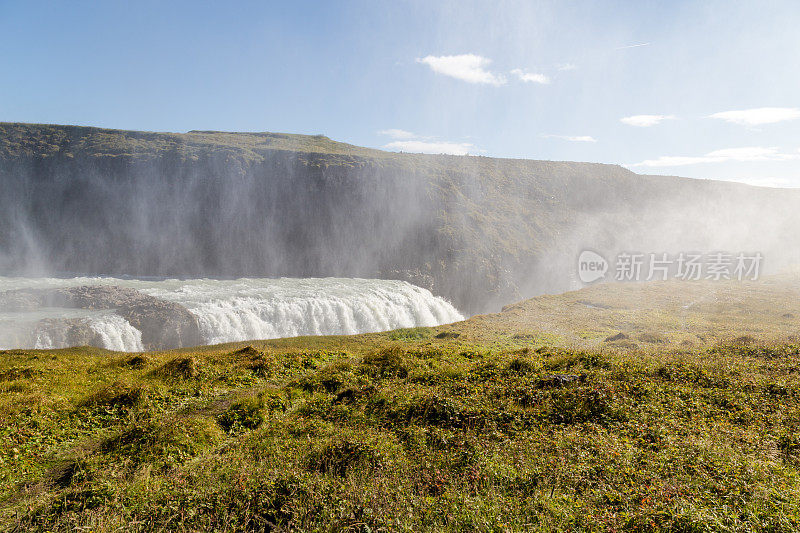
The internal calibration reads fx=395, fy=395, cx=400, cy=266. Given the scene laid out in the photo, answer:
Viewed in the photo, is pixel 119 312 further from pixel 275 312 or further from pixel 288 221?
pixel 288 221

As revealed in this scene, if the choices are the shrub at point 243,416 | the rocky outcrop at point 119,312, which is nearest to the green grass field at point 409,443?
the shrub at point 243,416

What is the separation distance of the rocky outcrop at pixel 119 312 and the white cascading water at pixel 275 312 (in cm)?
66

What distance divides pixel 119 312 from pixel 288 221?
48.5m

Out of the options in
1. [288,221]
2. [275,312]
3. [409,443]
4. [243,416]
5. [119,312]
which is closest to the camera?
[409,443]

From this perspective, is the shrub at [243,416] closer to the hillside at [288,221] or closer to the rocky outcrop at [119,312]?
the rocky outcrop at [119,312]

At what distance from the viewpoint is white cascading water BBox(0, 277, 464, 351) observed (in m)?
29.7

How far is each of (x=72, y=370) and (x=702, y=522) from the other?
68.7ft

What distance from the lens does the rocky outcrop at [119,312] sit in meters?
27.9

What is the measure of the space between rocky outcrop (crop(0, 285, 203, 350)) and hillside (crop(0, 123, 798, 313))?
116ft

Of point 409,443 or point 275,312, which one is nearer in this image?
point 409,443

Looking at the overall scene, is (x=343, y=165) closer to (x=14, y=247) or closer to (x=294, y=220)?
(x=294, y=220)

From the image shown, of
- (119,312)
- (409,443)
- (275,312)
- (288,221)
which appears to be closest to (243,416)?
(409,443)

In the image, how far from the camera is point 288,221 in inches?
3115

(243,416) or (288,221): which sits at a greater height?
(288,221)
